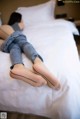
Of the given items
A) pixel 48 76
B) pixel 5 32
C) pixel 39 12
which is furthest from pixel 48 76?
pixel 39 12

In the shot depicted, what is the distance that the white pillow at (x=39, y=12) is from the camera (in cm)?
266

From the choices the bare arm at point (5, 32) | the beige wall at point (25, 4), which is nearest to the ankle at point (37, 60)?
the bare arm at point (5, 32)

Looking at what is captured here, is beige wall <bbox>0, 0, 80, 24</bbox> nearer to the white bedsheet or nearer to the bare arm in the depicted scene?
the bare arm

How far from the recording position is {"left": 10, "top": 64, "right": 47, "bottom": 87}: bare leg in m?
1.06

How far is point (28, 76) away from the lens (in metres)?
1.08

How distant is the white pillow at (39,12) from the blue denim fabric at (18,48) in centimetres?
116

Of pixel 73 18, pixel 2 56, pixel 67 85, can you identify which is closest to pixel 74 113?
pixel 67 85

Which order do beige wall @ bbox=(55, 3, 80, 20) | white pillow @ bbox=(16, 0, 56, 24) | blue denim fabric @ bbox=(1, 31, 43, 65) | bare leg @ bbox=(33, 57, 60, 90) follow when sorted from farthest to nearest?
1. beige wall @ bbox=(55, 3, 80, 20)
2. white pillow @ bbox=(16, 0, 56, 24)
3. blue denim fabric @ bbox=(1, 31, 43, 65)
4. bare leg @ bbox=(33, 57, 60, 90)

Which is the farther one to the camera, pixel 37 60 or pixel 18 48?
pixel 18 48

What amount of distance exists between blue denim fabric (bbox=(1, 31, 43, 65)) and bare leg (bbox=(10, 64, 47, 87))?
127mm

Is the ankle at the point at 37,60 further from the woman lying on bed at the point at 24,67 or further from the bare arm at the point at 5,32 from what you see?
the bare arm at the point at 5,32

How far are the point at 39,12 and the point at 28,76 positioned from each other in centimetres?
181

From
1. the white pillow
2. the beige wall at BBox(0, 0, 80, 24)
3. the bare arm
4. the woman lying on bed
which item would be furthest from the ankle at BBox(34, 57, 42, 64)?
the beige wall at BBox(0, 0, 80, 24)

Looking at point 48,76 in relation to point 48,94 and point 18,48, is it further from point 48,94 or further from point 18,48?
point 18,48
